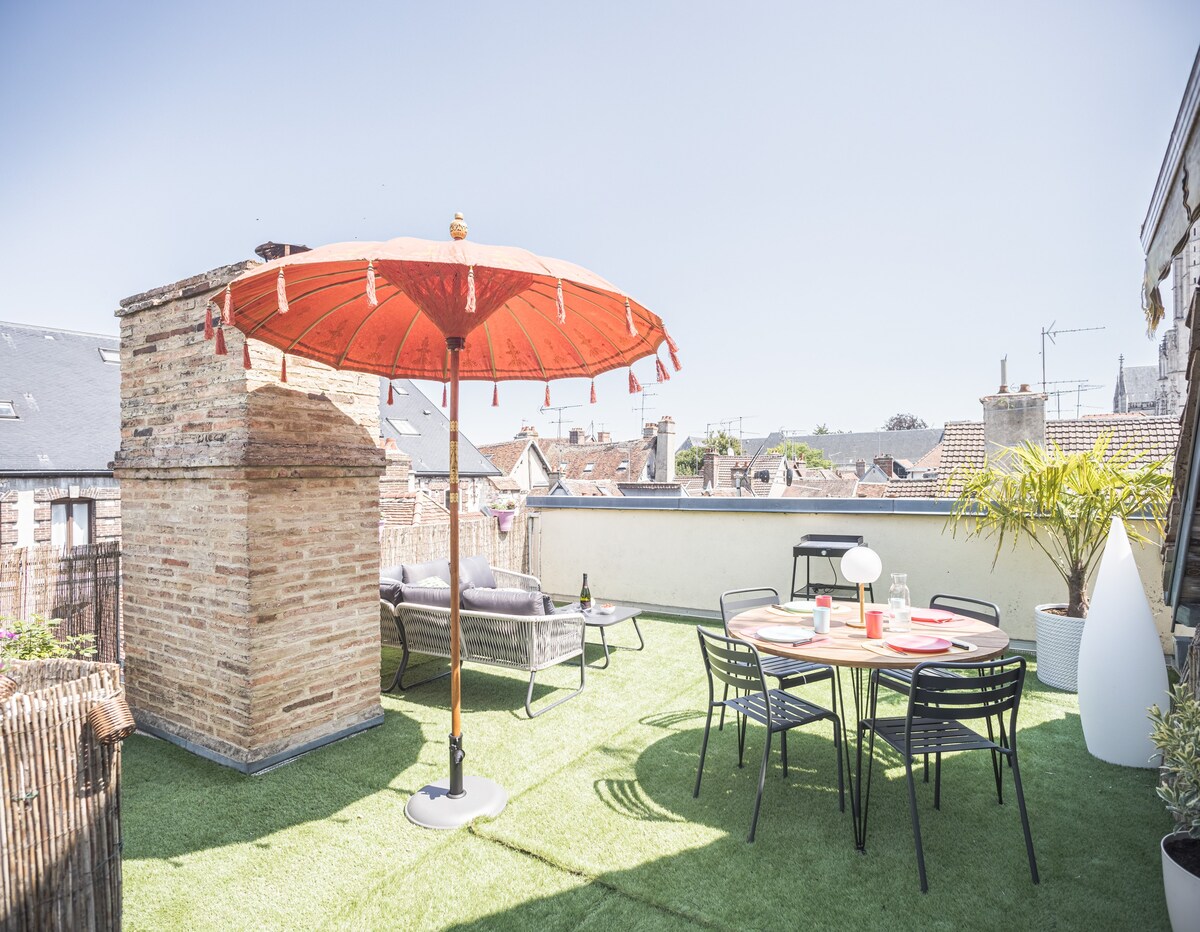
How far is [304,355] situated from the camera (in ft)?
11.8

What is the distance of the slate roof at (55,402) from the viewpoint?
56.7 ft

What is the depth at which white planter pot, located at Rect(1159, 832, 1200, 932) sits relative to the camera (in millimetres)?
2010

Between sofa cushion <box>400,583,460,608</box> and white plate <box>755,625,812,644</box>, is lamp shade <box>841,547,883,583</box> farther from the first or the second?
sofa cushion <box>400,583,460,608</box>

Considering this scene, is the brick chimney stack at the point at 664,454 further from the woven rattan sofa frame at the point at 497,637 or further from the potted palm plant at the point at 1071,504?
the woven rattan sofa frame at the point at 497,637

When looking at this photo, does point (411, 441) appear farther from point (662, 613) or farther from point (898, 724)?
point (898, 724)

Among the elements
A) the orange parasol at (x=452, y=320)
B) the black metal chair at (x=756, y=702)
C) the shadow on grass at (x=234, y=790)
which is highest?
the orange parasol at (x=452, y=320)

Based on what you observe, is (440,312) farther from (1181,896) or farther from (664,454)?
(664,454)

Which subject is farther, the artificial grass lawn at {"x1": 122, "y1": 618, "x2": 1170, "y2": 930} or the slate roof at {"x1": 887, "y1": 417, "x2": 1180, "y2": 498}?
the slate roof at {"x1": 887, "y1": 417, "x2": 1180, "y2": 498}

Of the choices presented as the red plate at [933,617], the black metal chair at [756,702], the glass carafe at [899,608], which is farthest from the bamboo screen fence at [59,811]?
the red plate at [933,617]

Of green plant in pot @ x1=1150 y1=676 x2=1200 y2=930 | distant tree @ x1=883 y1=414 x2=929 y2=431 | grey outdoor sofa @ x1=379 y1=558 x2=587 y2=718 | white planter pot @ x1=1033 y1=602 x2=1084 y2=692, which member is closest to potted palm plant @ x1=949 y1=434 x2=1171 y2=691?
white planter pot @ x1=1033 y1=602 x2=1084 y2=692

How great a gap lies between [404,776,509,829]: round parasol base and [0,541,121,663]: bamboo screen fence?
267 cm


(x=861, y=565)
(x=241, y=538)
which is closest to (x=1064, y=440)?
(x=861, y=565)

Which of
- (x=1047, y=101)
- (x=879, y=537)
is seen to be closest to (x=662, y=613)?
(x=879, y=537)

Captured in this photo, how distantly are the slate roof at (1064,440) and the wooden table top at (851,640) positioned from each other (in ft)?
13.4
